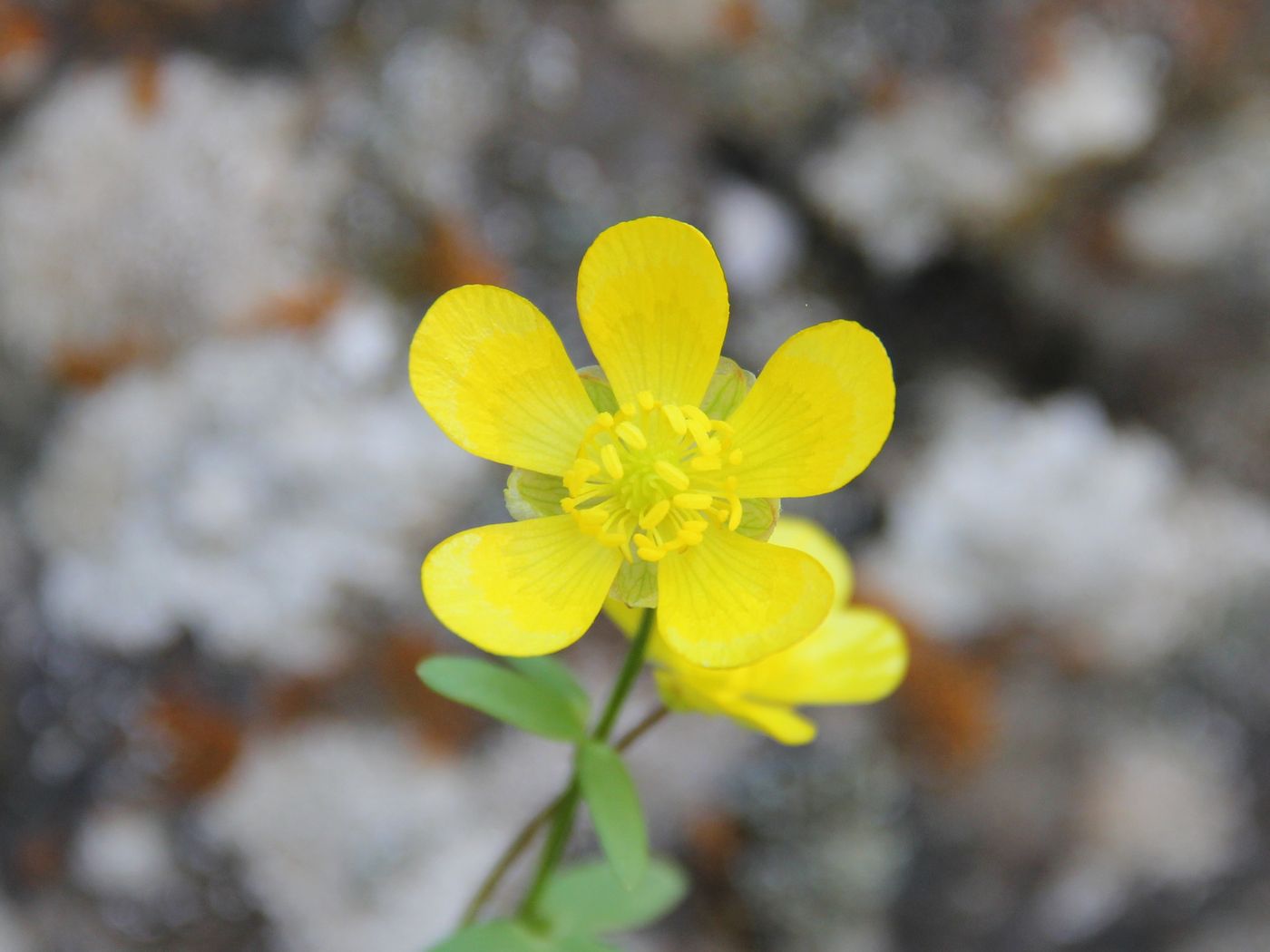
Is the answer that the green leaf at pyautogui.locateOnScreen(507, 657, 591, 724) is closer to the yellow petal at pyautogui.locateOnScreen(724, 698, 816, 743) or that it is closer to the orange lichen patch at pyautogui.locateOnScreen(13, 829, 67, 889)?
the yellow petal at pyautogui.locateOnScreen(724, 698, 816, 743)

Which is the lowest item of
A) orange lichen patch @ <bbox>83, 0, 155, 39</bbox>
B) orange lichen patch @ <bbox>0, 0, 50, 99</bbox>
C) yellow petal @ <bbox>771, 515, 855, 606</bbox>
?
yellow petal @ <bbox>771, 515, 855, 606</bbox>

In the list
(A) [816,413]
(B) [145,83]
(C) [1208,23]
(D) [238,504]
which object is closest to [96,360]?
(D) [238,504]

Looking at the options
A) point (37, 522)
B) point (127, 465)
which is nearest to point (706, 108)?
point (127, 465)

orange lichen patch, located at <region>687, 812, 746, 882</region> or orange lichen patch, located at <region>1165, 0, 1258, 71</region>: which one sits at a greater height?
orange lichen patch, located at <region>1165, 0, 1258, 71</region>

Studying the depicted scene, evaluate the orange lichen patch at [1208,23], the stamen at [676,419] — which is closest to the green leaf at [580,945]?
the stamen at [676,419]

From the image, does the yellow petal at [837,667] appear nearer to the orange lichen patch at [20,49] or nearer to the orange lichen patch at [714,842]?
the orange lichen patch at [714,842]

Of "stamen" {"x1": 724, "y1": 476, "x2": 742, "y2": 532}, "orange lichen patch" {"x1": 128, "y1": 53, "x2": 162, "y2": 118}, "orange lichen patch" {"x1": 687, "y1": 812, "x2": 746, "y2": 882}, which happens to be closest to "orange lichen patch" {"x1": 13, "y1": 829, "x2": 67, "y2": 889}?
"orange lichen patch" {"x1": 687, "y1": 812, "x2": 746, "y2": 882}
